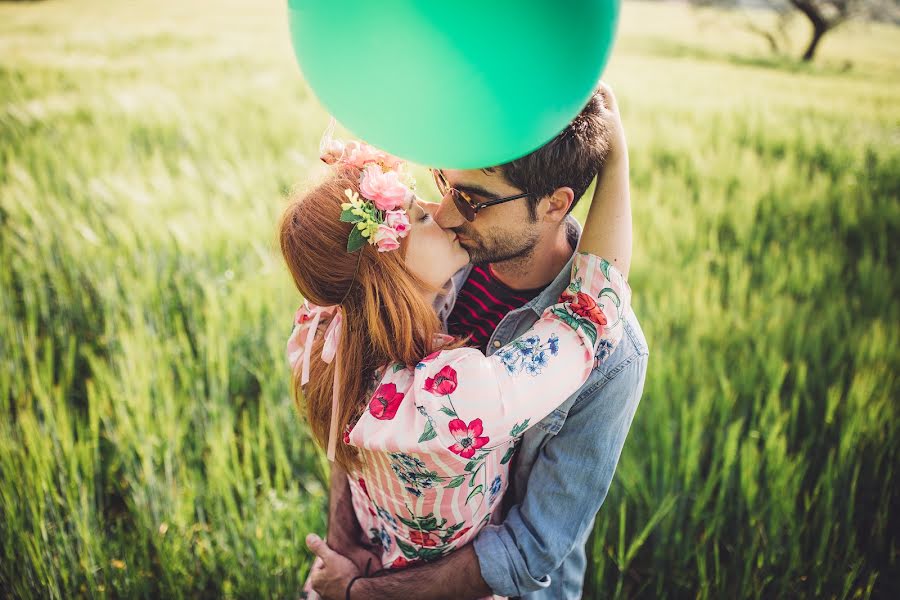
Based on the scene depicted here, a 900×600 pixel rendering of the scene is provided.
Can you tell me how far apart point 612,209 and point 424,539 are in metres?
0.83

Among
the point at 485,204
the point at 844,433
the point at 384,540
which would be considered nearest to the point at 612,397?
the point at 485,204

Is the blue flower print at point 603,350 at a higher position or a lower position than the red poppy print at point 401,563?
higher

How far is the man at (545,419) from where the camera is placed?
3.60ft

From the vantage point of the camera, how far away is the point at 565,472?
3.60ft

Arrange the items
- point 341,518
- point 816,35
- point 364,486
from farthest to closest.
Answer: point 816,35
point 341,518
point 364,486

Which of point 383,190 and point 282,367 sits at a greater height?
point 383,190

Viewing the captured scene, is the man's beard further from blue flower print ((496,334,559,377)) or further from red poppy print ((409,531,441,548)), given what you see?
red poppy print ((409,531,441,548))

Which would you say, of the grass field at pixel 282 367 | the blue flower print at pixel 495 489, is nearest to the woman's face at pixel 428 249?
the blue flower print at pixel 495 489

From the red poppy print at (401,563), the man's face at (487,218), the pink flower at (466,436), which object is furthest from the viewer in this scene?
the red poppy print at (401,563)

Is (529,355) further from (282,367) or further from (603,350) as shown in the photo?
(282,367)

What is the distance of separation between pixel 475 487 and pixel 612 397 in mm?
343

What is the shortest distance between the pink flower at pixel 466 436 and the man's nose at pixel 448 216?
1.49ft

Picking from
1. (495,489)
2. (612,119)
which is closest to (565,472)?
(495,489)

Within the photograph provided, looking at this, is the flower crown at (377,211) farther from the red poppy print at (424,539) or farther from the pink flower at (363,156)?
the red poppy print at (424,539)
